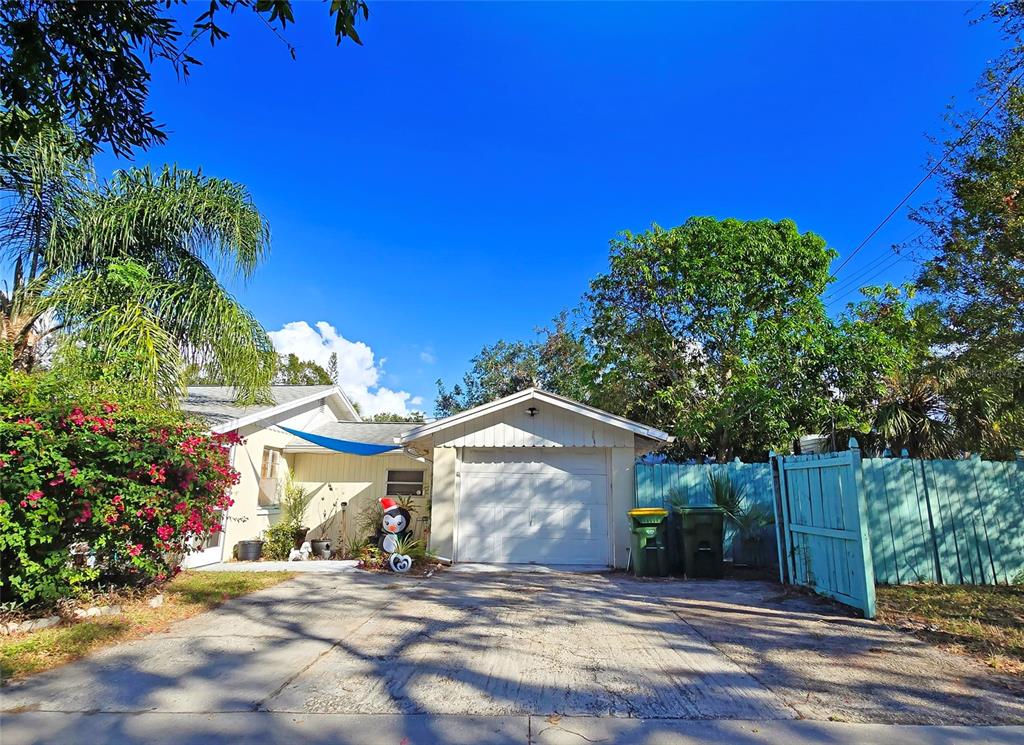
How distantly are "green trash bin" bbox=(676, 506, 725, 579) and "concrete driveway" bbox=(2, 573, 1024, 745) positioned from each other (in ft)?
8.01

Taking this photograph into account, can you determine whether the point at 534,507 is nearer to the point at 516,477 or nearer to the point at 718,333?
the point at 516,477

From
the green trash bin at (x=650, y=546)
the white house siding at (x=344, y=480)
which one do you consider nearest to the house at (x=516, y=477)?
the green trash bin at (x=650, y=546)

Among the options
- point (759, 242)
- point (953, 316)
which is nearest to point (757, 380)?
point (759, 242)

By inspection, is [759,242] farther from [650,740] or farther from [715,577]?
[650,740]

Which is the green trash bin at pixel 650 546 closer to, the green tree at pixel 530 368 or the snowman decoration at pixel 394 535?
the snowman decoration at pixel 394 535

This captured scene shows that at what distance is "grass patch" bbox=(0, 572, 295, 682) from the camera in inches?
183

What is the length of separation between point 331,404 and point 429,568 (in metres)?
7.76

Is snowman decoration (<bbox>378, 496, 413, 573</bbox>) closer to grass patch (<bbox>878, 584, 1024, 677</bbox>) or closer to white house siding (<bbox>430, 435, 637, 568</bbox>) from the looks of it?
white house siding (<bbox>430, 435, 637, 568</bbox>)

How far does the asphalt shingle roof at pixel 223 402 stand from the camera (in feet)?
34.0

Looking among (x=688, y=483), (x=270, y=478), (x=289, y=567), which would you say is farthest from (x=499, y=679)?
(x=270, y=478)

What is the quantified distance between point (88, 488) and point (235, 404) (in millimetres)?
5873

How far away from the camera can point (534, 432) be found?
1120 centimetres

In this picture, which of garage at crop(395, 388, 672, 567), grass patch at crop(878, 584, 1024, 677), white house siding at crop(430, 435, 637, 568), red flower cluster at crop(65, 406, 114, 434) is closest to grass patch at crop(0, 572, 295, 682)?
red flower cluster at crop(65, 406, 114, 434)

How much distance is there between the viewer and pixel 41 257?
8773 mm
